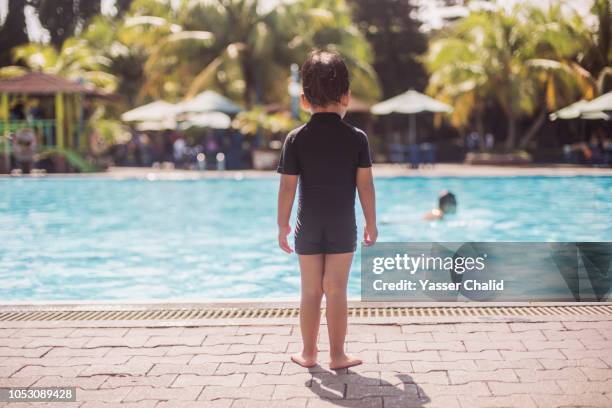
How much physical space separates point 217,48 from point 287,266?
69.1ft

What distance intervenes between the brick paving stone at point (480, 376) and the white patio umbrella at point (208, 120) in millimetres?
21021

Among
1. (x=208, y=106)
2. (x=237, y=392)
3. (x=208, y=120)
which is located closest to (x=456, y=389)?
(x=237, y=392)

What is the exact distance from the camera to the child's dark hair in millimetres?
3326

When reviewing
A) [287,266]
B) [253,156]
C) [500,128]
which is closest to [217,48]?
[253,156]

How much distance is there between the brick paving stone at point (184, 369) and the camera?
133 inches

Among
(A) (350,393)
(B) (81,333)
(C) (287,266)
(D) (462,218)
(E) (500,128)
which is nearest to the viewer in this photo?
(A) (350,393)

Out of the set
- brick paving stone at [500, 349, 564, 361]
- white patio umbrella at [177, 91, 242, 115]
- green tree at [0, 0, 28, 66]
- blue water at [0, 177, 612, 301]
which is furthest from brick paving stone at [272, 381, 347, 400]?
green tree at [0, 0, 28, 66]

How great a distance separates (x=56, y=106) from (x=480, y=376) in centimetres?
2193

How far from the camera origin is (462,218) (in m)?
12.8

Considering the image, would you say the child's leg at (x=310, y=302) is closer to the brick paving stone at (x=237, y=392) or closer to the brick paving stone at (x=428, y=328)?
the brick paving stone at (x=237, y=392)

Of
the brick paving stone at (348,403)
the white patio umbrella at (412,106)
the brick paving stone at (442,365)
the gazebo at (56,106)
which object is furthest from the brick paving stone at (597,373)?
the gazebo at (56,106)

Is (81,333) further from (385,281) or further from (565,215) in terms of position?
(565,215)

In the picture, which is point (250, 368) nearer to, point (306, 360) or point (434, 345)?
point (306, 360)

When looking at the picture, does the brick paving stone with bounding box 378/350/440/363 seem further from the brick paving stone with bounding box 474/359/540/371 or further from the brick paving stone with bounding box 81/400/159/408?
the brick paving stone with bounding box 81/400/159/408
